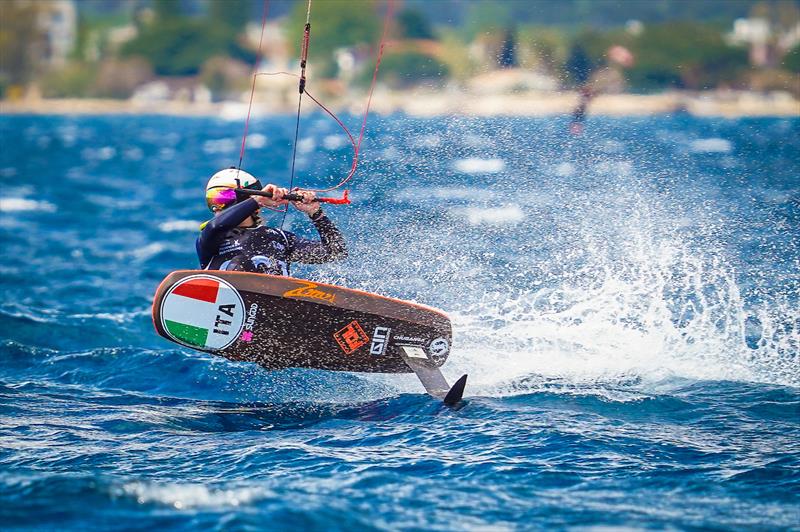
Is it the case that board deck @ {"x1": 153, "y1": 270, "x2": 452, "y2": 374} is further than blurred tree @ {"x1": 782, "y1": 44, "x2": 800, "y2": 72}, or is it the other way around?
blurred tree @ {"x1": 782, "y1": 44, "x2": 800, "y2": 72}

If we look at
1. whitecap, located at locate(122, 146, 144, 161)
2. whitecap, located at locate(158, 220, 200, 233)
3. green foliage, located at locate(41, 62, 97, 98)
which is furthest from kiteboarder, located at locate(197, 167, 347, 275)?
green foliage, located at locate(41, 62, 97, 98)

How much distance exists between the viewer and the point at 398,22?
13725cm

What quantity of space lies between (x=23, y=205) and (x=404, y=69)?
327ft

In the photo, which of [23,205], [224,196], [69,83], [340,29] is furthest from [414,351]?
[69,83]

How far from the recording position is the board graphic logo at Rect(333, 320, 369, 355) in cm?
936

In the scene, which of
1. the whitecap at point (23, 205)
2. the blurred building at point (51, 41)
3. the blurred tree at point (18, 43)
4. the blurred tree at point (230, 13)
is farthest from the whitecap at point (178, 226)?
the blurred building at point (51, 41)

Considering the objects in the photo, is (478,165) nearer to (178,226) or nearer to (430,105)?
(178,226)

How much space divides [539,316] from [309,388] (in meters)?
2.37

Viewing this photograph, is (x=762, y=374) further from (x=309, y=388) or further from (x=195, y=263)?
(x=195, y=263)

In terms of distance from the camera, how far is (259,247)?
9.54 meters

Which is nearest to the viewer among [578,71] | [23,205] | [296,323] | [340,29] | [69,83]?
[296,323]

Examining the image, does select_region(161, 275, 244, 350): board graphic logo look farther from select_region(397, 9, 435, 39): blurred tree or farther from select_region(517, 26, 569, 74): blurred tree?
select_region(397, 9, 435, 39): blurred tree

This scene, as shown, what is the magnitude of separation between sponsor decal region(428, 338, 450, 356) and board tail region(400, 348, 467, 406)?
0.11 meters

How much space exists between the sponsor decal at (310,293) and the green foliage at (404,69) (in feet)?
347
